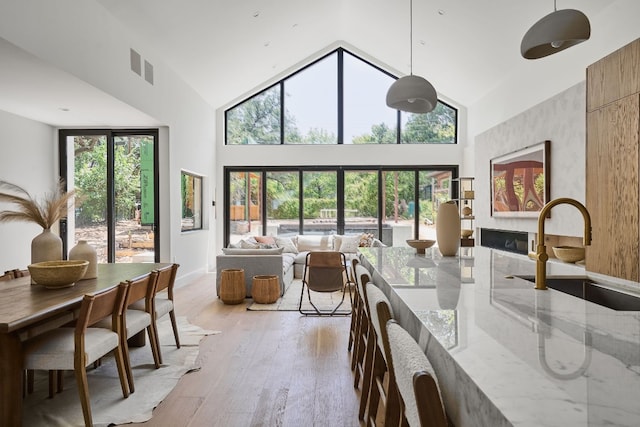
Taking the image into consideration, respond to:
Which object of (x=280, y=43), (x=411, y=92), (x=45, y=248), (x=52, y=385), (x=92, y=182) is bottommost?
(x=52, y=385)

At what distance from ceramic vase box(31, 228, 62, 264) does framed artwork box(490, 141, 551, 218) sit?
5.15m

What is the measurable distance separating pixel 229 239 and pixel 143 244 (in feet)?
10.0

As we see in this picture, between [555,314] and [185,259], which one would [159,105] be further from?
[555,314]

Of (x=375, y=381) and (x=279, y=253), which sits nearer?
(x=375, y=381)

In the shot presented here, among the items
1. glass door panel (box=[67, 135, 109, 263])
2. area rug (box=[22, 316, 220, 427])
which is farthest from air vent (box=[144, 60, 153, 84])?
area rug (box=[22, 316, 220, 427])

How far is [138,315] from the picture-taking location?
125 inches

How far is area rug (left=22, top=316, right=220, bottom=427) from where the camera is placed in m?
2.50

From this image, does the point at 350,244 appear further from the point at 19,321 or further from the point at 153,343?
the point at 19,321

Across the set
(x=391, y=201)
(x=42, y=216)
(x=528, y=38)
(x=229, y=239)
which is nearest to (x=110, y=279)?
(x=42, y=216)

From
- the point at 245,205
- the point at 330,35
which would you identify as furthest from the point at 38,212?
the point at 330,35

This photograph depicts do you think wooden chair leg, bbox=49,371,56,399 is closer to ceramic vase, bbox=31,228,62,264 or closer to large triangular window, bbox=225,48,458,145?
ceramic vase, bbox=31,228,62,264

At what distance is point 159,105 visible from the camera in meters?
6.06

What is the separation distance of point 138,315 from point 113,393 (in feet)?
1.79

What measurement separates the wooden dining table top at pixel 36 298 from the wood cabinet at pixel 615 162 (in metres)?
3.69
